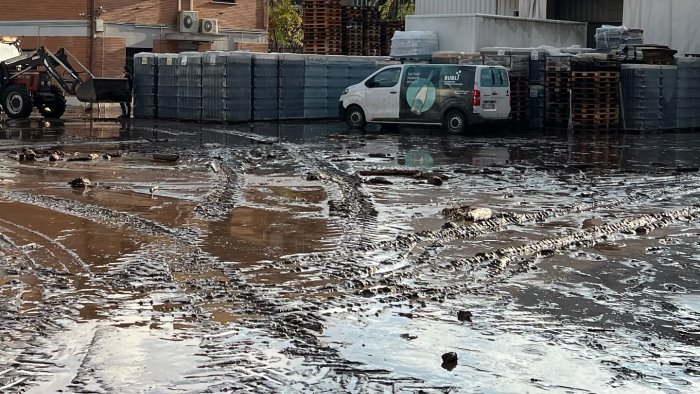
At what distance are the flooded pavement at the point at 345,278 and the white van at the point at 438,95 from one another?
7.32 meters

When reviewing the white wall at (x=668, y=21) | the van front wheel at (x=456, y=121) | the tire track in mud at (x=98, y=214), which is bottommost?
the tire track in mud at (x=98, y=214)

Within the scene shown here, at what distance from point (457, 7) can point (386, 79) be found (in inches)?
523

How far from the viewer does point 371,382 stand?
20.0ft

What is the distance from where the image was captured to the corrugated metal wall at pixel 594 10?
40625 mm

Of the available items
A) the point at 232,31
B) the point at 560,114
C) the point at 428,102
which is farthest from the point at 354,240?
the point at 232,31

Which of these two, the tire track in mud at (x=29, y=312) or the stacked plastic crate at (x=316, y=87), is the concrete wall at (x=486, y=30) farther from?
the tire track in mud at (x=29, y=312)

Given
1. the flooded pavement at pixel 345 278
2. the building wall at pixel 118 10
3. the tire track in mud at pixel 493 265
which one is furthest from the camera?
the building wall at pixel 118 10

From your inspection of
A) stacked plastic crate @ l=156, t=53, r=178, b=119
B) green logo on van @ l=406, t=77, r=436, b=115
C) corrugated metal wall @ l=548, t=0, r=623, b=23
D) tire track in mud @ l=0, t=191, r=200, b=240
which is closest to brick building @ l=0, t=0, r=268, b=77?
stacked plastic crate @ l=156, t=53, r=178, b=119

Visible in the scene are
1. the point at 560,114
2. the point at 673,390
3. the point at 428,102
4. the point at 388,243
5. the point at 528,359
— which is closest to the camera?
the point at 673,390

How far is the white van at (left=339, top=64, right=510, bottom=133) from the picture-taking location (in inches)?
993

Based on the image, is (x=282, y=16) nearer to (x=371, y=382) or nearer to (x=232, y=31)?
(x=232, y=31)

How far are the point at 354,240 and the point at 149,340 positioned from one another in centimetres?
416

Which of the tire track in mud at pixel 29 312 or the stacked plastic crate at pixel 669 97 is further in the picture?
the stacked plastic crate at pixel 669 97

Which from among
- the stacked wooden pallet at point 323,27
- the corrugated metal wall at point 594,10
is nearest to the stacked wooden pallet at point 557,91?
the stacked wooden pallet at point 323,27
